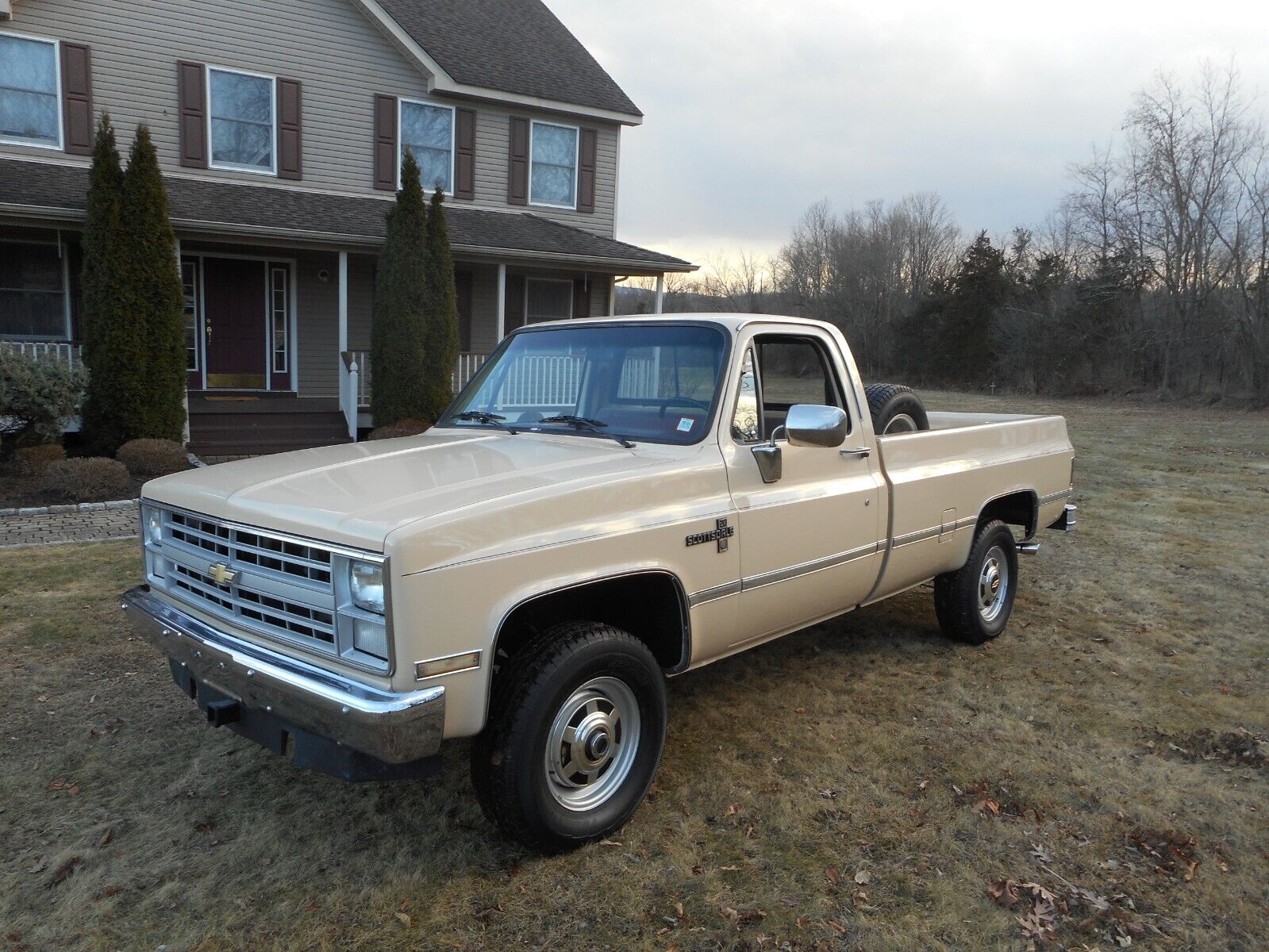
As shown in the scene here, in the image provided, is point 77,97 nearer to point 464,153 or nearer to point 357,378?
point 357,378

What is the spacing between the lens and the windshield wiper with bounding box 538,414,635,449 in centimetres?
397

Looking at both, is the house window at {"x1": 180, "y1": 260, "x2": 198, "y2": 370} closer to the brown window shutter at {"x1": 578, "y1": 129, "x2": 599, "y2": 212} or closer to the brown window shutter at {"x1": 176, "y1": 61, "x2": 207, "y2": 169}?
the brown window shutter at {"x1": 176, "y1": 61, "x2": 207, "y2": 169}

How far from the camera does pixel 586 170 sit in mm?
17594

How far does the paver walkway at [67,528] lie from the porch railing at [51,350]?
310 cm

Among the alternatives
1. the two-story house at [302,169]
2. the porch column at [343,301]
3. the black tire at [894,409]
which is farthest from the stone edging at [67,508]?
the black tire at [894,409]

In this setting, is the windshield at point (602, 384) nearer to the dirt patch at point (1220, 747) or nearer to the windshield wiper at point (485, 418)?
the windshield wiper at point (485, 418)

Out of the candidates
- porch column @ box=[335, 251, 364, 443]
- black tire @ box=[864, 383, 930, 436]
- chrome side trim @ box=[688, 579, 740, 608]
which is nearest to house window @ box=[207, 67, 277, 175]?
porch column @ box=[335, 251, 364, 443]

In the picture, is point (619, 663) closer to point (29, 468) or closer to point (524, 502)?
point (524, 502)

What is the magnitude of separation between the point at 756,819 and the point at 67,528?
747 cm

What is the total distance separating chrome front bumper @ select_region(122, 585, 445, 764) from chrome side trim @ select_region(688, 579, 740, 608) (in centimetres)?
118

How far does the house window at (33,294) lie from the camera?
13.5 m

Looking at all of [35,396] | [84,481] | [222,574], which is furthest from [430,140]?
[222,574]

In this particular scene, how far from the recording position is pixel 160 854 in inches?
130

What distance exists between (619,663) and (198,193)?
13440mm
